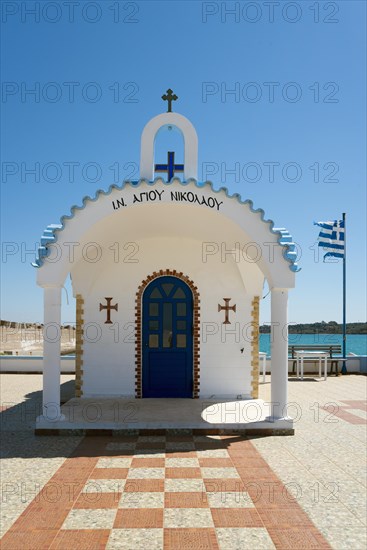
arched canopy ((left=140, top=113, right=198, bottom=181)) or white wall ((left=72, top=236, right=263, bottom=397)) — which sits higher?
arched canopy ((left=140, top=113, right=198, bottom=181))

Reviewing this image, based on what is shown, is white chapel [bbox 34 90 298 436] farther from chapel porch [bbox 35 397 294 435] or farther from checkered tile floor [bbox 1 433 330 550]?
checkered tile floor [bbox 1 433 330 550]

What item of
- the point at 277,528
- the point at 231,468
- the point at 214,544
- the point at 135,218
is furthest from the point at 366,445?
the point at 135,218

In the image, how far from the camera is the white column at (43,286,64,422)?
317 inches

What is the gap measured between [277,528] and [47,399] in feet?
15.7

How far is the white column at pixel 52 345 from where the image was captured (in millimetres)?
8062

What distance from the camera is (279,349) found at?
8266 millimetres

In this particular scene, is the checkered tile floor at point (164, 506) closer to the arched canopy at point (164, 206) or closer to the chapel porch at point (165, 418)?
the chapel porch at point (165, 418)

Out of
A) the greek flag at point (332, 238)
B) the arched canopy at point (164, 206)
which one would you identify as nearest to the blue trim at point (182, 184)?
the arched canopy at point (164, 206)

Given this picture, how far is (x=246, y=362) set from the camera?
35.5ft

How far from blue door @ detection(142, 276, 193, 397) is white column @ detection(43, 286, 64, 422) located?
282 centimetres

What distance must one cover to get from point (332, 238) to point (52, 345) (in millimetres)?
12574

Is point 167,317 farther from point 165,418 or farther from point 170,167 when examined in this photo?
point 170,167

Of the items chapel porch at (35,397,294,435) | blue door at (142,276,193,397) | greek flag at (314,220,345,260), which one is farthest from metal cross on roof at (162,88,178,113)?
greek flag at (314,220,345,260)

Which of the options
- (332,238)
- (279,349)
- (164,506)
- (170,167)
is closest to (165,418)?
(279,349)
